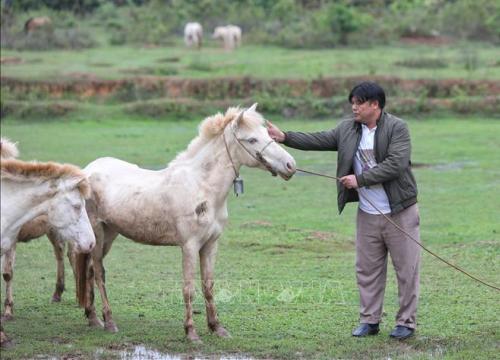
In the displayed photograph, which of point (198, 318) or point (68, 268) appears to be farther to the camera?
point (68, 268)

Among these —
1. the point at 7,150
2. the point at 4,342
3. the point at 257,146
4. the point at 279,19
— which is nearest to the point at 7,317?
the point at 4,342

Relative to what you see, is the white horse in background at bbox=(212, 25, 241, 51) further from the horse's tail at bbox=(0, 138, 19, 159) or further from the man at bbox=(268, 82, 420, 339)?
the man at bbox=(268, 82, 420, 339)

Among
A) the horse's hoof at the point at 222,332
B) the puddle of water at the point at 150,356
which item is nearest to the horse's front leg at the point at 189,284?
the horse's hoof at the point at 222,332

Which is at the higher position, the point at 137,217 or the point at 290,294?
the point at 137,217

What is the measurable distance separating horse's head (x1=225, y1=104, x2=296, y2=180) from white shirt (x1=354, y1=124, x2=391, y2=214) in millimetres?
626

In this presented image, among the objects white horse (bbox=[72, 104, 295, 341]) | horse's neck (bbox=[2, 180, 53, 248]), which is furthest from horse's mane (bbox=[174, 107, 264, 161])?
horse's neck (bbox=[2, 180, 53, 248])

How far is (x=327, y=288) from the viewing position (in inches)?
443

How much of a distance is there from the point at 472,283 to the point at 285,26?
101 ft

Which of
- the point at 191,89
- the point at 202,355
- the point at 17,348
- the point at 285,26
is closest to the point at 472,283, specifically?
the point at 202,355

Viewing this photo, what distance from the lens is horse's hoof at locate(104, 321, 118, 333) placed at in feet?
29.9

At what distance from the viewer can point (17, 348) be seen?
845 centimetres

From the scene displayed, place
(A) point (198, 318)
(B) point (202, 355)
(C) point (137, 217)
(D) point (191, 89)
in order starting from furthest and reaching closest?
(D) point (191, 89), (A) point (198, 318), (C) point (137, 217), (B) point (202, 355)

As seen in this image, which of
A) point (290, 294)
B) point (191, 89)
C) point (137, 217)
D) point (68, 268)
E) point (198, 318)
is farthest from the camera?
point (191, 89)

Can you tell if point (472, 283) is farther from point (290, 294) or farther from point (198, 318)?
point (198, 318)
